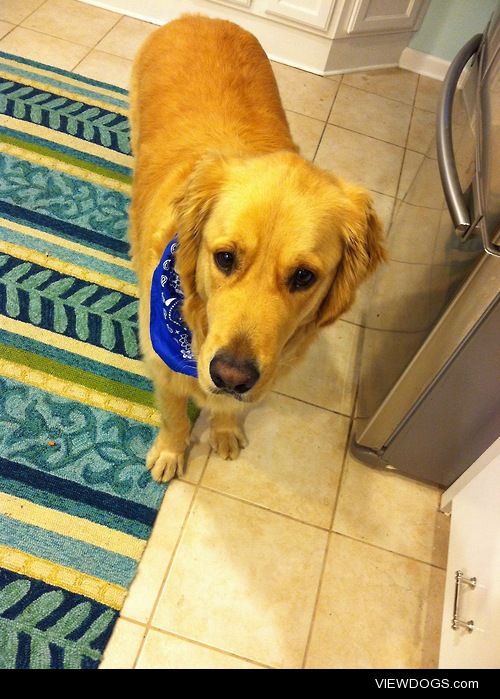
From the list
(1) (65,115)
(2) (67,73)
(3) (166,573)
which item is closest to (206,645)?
(3) (166,573)

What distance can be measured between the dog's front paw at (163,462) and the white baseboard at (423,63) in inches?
144

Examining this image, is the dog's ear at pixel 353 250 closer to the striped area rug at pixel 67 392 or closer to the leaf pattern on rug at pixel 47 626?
the striped area rug at pixel 67 392

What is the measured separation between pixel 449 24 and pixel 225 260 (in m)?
3.58

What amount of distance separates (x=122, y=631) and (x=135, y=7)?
400 cm

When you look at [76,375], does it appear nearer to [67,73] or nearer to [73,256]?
[73,256]

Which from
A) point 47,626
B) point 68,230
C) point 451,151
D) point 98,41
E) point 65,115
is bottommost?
point 47,626

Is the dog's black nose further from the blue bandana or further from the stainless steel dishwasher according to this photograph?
the stainless steel dishwasher

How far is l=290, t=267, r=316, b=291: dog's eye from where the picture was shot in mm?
1197

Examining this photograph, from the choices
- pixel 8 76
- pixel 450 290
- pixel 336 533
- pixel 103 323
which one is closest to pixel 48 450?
pixel 103 323

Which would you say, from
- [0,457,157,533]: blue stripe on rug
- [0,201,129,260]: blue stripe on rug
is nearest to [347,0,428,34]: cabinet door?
[0,201,129,260]: blue stripe on rug

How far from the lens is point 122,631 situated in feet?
4.82

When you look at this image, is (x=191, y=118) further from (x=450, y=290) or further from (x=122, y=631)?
(x=122, y=631)

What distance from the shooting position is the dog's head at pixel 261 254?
1.14 meters

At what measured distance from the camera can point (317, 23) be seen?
3359 millimetres
